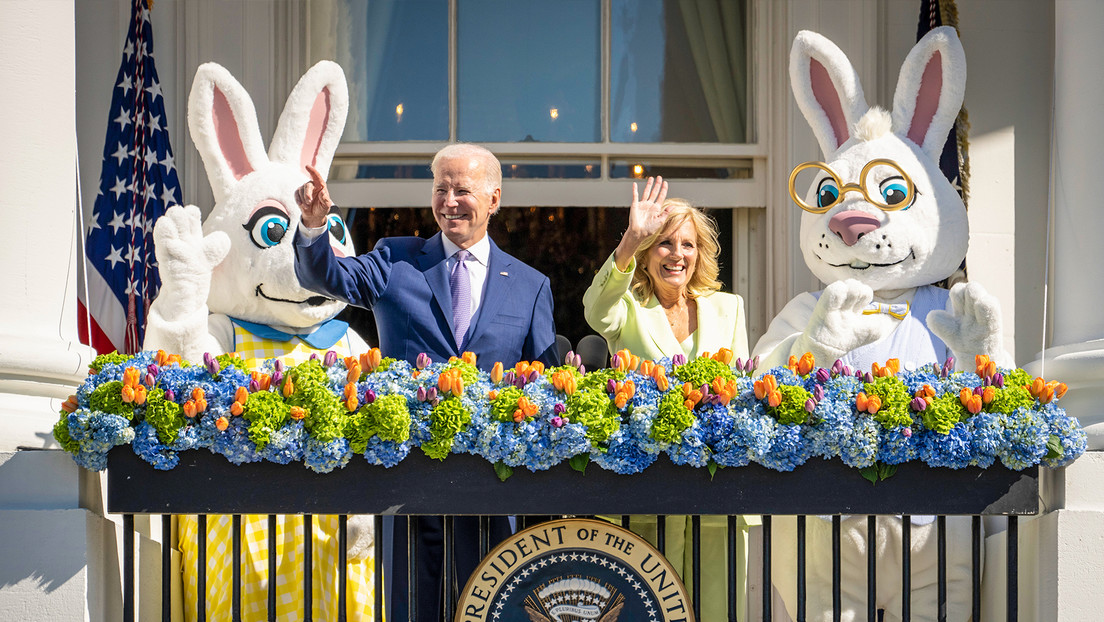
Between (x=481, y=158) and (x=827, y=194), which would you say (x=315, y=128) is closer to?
(x=481, y=158)

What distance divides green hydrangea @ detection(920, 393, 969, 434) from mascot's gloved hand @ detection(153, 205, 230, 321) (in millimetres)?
2283

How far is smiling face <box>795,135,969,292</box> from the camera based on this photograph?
197 inches

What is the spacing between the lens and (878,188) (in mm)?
5074

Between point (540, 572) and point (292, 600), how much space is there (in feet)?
3.11

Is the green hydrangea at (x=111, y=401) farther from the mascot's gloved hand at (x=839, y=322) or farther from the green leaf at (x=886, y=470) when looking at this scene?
the green leaf at (x=886, y=470)

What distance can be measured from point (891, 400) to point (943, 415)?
15cm

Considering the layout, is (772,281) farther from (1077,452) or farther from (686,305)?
(1077,452)

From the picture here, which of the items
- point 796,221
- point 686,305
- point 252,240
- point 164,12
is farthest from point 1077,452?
point 164,12

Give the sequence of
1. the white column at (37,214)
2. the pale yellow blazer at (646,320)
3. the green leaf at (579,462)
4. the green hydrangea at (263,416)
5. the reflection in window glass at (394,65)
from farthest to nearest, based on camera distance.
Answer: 1. the reflection in window glass at (394,65)
2. the pale yellow blazer at (646,320)
3. the white column at (37,214)
4. the green leaf at (579,462)
5. the green hydrangea at (263,416)

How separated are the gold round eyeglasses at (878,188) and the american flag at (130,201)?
9.56 ft

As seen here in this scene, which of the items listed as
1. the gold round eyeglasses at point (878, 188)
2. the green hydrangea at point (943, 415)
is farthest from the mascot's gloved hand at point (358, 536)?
the gold round eyeglasses at point (878, 188)

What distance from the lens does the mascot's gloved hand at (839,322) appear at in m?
4.19

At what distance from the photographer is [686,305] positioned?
16.9 feet

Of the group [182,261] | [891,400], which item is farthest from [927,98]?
[182,261]
